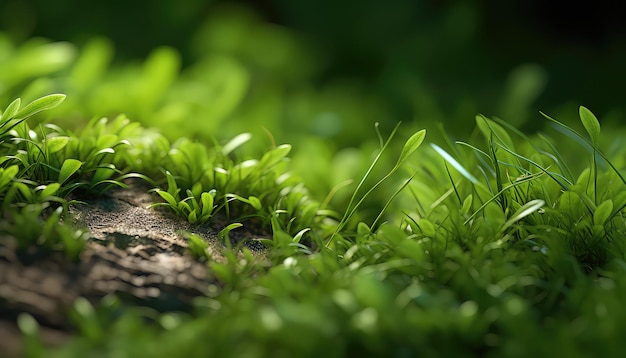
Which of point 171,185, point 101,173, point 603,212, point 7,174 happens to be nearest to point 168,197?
point 171,185

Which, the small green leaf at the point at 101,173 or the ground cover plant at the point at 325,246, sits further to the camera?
the small green leaf at the point at 101,173

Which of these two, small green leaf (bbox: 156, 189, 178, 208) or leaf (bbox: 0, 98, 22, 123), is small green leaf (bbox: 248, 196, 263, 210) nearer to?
small green leaf (bbox: 156, 189, 178, 208)

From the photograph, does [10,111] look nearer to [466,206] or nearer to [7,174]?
[7,174]

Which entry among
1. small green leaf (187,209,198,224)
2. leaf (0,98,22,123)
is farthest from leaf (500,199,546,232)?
leaf (0,98,22,123)

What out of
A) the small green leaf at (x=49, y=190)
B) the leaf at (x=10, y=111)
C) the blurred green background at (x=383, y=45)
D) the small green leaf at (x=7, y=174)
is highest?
the leaf at (x=10, y=111)

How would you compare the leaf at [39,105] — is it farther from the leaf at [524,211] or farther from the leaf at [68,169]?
the leaf at [524,211]

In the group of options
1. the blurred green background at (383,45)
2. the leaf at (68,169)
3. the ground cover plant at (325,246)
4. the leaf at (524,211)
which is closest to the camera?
the ground cover plant at (325,246)

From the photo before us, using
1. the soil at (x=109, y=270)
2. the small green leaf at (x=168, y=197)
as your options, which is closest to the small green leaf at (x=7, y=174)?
the soil at (x=109, y=270)
